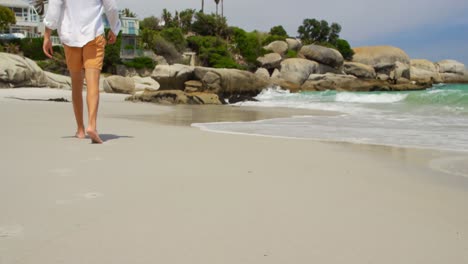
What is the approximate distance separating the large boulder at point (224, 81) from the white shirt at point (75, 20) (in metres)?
18.3

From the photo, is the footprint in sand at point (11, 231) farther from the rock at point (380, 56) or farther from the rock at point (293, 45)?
the rock at point (380, 56)

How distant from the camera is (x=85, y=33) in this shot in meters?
4.46

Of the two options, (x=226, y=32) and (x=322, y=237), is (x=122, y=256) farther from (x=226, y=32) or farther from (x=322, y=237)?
(x=226, y=32)

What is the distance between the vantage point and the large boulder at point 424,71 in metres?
62.9

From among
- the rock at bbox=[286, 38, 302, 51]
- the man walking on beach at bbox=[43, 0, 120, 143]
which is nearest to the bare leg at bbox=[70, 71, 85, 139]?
the man walking on beach at bbox=[43, 0, 120, 143]

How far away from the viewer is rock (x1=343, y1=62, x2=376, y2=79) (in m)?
53.5

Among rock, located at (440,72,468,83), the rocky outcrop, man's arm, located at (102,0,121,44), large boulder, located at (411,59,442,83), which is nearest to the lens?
man's arm, located at (102,0,121,44)

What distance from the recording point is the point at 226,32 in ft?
184

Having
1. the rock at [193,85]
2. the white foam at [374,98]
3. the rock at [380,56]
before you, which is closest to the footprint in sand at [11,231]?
the white foam at [374,98]

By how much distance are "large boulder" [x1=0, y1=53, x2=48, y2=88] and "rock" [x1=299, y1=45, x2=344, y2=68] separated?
34.7 m

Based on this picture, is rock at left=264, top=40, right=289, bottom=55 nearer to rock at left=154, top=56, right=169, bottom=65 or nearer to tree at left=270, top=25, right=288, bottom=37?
tree at left=270, top=25, right=288, bottom=37

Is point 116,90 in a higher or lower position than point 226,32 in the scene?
lower

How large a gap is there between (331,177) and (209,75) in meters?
20.1

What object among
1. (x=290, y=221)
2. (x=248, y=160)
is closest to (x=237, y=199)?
(x=290, y=221)
